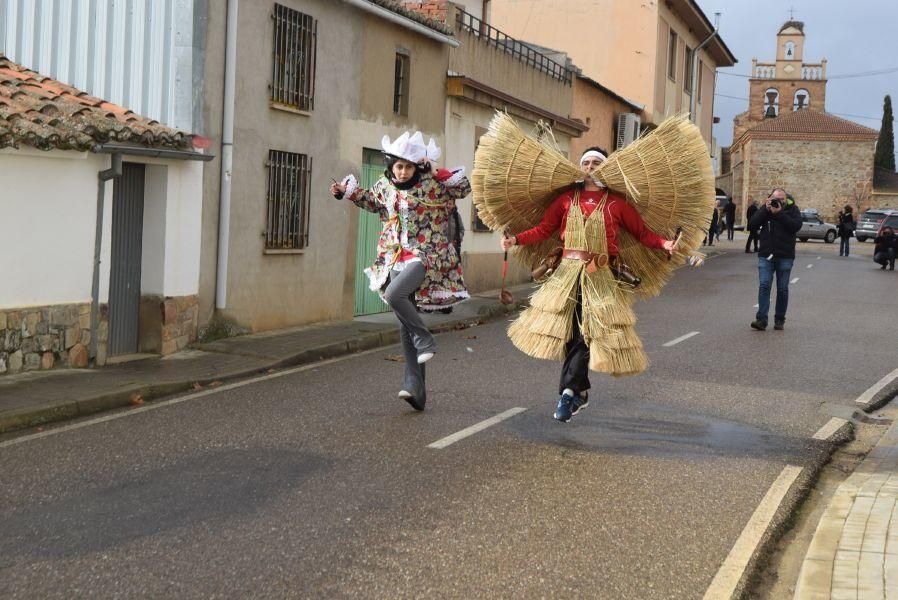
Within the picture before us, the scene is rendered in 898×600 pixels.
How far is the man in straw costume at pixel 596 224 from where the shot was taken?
7.47 meters

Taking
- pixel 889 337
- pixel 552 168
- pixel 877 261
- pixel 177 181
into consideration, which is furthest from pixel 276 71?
pixel 877 261

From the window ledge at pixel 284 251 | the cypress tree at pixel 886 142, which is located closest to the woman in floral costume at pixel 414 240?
the window ledge at pixel 284 251

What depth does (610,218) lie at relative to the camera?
7.60 m

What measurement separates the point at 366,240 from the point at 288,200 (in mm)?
2406

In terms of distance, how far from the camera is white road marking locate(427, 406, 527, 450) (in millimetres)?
7422

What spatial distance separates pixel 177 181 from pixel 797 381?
6.53 metres

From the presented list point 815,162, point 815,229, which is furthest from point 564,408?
point 815,162

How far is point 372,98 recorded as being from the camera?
53.4ft

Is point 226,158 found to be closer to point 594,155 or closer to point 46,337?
point 46,337

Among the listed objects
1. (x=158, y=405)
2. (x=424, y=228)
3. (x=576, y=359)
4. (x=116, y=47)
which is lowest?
(x=158, y=405)

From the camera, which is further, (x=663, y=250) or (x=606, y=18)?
(x=606, y=18)

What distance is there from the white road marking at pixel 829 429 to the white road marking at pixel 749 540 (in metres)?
1.21

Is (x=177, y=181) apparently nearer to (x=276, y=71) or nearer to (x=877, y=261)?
(x=276, y=71)

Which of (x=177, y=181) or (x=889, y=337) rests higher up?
(x=177, y=181)
